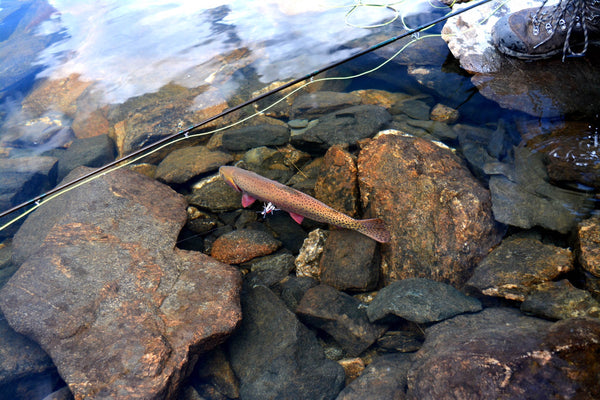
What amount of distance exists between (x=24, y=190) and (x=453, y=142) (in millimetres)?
7833

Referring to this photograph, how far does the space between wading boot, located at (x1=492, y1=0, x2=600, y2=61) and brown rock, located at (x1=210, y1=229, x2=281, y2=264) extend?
18.2ft

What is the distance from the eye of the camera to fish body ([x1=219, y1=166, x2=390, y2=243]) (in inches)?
171

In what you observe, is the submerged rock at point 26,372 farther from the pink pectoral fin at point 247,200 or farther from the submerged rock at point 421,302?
the submerged rock at point 421,302

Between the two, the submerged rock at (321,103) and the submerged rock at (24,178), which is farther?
the submerged rock at (321,103)

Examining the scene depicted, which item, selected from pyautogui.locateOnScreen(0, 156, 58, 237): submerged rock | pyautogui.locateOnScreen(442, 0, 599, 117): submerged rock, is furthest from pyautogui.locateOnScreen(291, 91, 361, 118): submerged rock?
pyautogui.locateOnScreen(0, 156, 58, 237): submerged rock

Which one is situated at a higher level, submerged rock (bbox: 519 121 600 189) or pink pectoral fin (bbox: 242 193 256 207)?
submerged rock (bbox: 519 121 600 189)

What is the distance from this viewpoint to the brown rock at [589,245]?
331 cm

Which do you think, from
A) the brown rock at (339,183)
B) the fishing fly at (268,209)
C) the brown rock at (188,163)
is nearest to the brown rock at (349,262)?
the brown rock at (339,183)

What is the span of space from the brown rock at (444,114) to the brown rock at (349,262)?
113 inches

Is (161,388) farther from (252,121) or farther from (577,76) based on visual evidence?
(577,76)

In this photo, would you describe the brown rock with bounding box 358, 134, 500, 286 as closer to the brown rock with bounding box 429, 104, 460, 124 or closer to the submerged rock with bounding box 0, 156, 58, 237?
the brown rock with bounding box 429, 104, 460, 124

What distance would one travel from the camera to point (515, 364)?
2.60 meters

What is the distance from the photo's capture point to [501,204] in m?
4.22

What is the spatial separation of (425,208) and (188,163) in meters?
4.03
